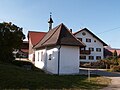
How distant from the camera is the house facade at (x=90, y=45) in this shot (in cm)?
5712

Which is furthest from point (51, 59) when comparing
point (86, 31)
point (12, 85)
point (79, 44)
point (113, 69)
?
point (86, 31)

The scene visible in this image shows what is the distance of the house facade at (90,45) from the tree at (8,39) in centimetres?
2523

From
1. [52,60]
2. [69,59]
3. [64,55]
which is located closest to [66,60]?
[69,59]

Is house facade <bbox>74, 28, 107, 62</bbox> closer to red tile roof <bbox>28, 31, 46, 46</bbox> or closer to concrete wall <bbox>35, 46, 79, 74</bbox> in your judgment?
red tile roof <bbox>28, 31, 46, 46</bbox>

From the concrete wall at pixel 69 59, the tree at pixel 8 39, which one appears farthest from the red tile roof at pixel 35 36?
the concrete wall at pixel 69 59

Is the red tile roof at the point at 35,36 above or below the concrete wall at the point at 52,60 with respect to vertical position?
above

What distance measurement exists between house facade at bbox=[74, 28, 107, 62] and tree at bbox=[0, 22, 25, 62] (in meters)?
25.2

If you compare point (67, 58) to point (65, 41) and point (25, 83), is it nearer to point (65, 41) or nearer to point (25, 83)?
point (65, 41)

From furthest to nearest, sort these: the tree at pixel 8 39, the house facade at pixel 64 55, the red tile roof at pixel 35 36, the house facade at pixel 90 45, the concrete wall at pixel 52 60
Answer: the house facade at pixel 90 45 < the red tile roof at pixel 35 36 < the tree at pixel 8 39 < the concrete wall at pixel 52 60 < the house facade at pixel 64 55

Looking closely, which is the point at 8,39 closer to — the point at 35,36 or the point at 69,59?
the point at 69,59

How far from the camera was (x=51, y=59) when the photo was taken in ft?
93.6

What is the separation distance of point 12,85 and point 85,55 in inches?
1762

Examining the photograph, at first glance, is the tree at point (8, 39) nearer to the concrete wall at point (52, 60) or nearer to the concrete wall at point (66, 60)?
the concrete wall at point (52, 60)

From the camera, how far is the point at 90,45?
58719mm
